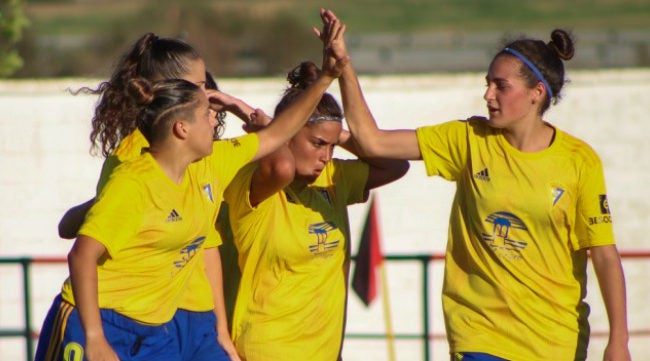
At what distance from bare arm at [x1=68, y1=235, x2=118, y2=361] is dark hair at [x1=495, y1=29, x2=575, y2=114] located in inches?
67.7

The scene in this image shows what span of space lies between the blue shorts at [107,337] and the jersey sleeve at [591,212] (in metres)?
1.63

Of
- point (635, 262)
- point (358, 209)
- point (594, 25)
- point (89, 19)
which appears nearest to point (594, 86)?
point (635, 262)

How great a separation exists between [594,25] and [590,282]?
59.6 ft

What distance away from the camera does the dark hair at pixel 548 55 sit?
168 inches

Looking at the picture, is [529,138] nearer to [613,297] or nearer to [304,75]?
[613,297]

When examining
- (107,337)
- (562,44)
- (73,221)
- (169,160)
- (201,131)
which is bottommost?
(107,337)

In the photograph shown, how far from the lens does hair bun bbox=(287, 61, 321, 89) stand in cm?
457

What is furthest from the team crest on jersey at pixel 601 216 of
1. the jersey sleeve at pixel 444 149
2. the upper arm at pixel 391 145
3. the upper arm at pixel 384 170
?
the upper arm at pixel 384 170

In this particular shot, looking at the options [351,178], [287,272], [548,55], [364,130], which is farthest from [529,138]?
[287,272]

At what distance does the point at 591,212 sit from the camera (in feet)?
13.9

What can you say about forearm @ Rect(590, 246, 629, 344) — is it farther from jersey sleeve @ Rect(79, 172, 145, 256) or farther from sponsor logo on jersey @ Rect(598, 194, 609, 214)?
jersey sleeve @ Rect(79, 172, 145, 256)

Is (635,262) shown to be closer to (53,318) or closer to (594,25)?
(53,318)

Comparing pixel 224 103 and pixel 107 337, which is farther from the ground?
pixel 224 103

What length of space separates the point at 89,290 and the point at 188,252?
518 millimetres
